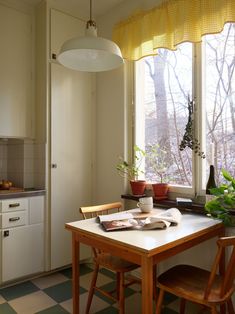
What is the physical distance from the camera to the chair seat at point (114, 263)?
6.08ft

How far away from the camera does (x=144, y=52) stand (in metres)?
2.45

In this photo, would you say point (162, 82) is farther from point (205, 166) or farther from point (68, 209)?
point (68, 209)

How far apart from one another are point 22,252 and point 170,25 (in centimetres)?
232

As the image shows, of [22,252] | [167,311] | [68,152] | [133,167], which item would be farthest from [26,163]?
[167,311]

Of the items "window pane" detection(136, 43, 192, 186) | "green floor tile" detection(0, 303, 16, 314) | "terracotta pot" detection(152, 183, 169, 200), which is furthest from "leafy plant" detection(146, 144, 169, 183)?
"green floor tile" detection(0, 303, 16, 314)

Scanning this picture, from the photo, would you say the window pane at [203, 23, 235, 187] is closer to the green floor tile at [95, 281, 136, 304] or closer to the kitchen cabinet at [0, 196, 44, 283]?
the green floor tile at [95, 281, 136, 304]

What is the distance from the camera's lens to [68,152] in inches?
111

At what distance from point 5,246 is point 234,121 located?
84.2 inches

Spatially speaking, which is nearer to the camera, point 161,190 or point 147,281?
point 147,281

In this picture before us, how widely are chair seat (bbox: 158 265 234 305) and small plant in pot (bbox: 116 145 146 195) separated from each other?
35.0 inches

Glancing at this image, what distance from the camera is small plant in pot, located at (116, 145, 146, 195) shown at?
2546 millimetres

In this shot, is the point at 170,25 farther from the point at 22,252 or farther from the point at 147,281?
the point at 22,252

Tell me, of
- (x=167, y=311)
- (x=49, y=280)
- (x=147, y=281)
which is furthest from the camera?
(x=49, y=280)

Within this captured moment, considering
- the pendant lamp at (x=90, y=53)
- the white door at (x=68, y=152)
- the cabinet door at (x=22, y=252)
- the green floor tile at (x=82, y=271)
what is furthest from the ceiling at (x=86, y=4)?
the green floor tile at (x=82, y=271)
